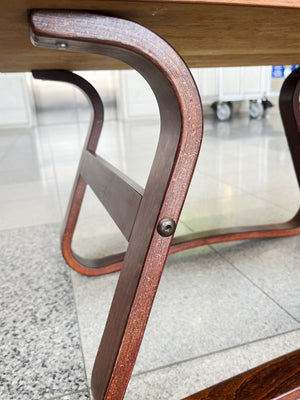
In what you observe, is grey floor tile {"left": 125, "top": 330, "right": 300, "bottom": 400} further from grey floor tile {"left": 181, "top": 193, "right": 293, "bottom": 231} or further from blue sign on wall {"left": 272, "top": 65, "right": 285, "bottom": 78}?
blue sign on wall {"left": 272, "top": 65, "right": 285, "bottom": 78}

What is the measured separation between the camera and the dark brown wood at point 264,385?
39 cm

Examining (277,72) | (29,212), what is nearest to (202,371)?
(29,212)

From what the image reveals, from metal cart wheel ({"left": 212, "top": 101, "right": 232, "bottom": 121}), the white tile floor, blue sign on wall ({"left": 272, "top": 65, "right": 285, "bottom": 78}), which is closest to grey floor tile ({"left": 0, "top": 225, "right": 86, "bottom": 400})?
the white tile floor

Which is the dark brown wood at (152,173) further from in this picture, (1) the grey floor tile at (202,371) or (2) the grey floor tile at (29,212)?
(2) the grey floor tile at (29,212)

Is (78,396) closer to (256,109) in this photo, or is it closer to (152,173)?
(152,173)

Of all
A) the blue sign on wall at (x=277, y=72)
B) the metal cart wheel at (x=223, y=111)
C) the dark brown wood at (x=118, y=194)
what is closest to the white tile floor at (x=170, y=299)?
the dark brown wood at (x=118, y=194)

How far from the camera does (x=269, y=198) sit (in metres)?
1.32

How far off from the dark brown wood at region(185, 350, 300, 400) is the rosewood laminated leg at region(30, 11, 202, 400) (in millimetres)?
109

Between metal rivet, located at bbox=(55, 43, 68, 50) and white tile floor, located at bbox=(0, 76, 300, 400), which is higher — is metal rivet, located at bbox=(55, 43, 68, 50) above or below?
above

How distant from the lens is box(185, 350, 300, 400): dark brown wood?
0.39 metres

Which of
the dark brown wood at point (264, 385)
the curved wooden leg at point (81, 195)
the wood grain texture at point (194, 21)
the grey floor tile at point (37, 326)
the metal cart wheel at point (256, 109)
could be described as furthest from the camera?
the metal cart wheel at point (256, 109)

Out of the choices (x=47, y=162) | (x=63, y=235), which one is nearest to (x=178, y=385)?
(x=63, y=235)

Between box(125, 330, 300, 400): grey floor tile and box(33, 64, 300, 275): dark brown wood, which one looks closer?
box(125, 330, 300, 400): grey floor tile

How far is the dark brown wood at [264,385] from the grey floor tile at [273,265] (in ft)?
0.72
